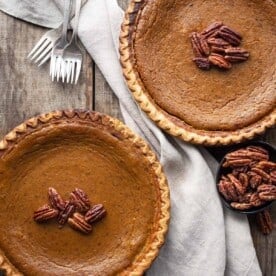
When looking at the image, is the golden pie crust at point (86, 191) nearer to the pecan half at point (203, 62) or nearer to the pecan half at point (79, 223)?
the pecan half at point (79, 223)

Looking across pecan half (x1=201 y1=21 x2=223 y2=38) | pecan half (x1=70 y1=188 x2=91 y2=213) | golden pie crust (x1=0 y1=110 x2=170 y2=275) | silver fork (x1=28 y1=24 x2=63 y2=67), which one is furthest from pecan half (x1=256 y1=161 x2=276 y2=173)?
silver fork (x1=28 y1=24 x2=63 y2=67)

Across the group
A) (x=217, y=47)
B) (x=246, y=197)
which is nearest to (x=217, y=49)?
(x=217, y=47)

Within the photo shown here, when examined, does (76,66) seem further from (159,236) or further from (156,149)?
(159,236)

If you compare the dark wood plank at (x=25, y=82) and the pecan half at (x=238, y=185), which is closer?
the pecan half at (x=238, y=185)

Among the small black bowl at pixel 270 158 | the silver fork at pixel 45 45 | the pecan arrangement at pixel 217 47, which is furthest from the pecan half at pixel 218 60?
the silver fork at pixel 45 45

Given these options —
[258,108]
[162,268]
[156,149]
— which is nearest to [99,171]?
[156,149]

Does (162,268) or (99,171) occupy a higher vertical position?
(99,171)

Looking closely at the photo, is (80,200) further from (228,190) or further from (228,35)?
(228,35)
